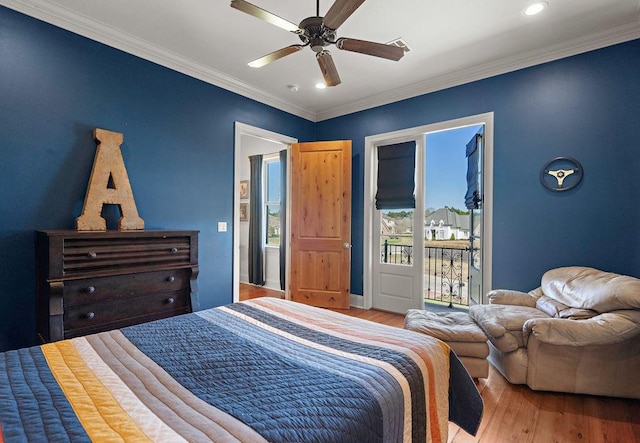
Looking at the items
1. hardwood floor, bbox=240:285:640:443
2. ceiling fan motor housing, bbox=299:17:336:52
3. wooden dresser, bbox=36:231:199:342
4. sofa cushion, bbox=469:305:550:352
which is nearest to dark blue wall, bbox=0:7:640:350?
wooden dresser, bbox=36:231:199:342

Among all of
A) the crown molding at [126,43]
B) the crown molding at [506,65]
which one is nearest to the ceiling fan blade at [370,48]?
the crown molding at [506,65]

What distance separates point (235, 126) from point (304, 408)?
349 centimetres

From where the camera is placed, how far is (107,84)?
8.81 feet

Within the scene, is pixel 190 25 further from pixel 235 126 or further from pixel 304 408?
pixel 304 408

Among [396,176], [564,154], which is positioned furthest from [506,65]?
[396,176]

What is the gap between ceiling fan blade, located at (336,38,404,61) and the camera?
1985 mm

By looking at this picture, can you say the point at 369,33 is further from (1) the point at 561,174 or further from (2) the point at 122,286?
(2) the point at 122,286

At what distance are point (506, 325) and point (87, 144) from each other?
3.78 metres

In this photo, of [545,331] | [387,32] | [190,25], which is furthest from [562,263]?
[190,25]

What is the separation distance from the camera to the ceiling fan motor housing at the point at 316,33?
1847mm

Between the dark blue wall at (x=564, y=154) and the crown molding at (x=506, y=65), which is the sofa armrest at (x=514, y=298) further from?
the crown molding at (x=506, y=65)

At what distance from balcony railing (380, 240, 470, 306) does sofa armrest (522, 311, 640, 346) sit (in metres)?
2.77

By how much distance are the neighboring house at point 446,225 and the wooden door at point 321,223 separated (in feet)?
6.83

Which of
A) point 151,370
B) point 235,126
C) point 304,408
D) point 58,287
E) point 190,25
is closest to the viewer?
point 304,408
